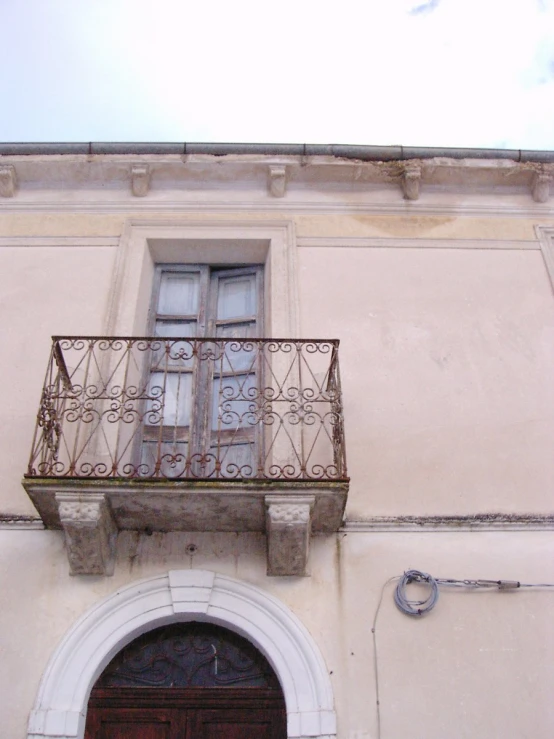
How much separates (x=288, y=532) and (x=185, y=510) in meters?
0.71

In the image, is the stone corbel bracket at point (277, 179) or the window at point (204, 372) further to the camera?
the stone corbel bracket at point (277, 179)

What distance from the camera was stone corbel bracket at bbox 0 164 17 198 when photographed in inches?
298

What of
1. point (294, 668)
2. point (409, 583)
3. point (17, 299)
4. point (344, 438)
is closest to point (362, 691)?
point (294, 668)

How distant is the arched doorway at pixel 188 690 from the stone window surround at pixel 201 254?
257cm

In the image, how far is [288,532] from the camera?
5.21m

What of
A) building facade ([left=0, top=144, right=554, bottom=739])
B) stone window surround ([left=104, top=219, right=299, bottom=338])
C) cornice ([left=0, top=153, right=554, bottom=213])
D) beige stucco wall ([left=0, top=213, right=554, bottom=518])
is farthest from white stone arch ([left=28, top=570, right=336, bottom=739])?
cornice ([left=0, top=153, right=554, bottom=213])

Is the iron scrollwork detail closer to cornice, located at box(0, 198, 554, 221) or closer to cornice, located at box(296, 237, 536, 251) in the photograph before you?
cornice, located at box(296, 237, 536, 251)

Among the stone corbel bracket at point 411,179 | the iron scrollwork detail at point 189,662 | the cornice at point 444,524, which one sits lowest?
the iron scrollwork detail at point 189,662

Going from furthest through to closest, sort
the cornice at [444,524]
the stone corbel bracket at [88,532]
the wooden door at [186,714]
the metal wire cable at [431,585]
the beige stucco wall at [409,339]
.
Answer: the beige stucco wall at [409,339] → the cornice at [444,524] → the metal wire cable at [431,585] → the stone corbel bracket at [88,532] → the wooden door at [186,714]

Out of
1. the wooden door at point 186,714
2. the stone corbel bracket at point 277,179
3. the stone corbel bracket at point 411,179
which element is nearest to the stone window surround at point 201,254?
the stone corbel bracket at point 277,179

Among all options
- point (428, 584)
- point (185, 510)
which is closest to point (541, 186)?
point (428, 584)

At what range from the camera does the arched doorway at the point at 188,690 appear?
5.04m

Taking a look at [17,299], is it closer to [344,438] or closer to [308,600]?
[344,438]

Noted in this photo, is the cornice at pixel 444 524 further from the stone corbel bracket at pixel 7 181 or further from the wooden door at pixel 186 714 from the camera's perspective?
the stone corbel bracket at pixel 7 181
